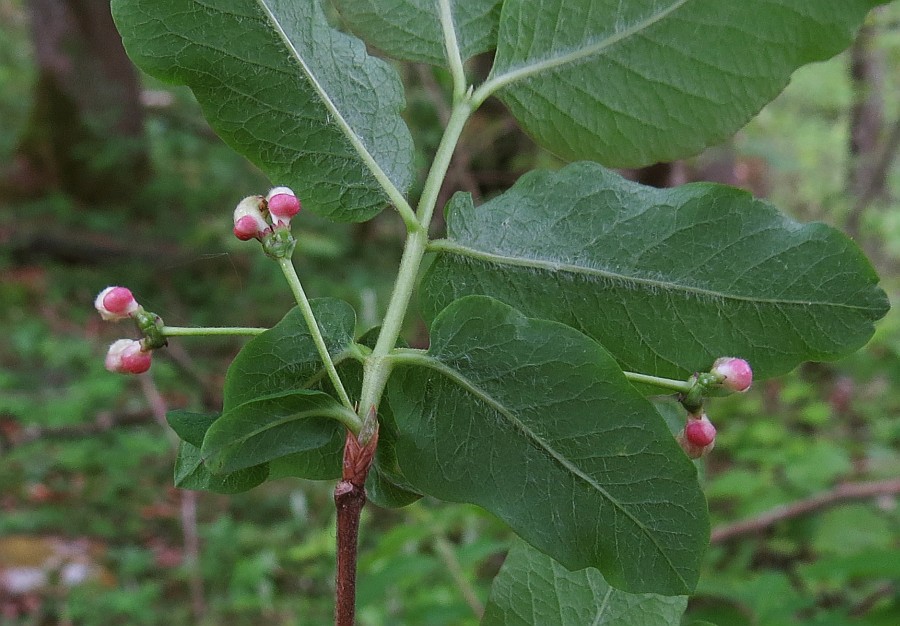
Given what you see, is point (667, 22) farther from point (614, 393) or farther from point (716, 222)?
point (614, 393)

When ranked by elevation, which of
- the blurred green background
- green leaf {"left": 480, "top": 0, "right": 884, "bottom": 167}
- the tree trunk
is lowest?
the blurred green background

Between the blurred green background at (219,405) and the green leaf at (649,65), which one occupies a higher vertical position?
the green leaf at (649,65)

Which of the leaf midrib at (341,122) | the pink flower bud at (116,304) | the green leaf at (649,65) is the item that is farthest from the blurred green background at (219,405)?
the green leaf at (649,65)

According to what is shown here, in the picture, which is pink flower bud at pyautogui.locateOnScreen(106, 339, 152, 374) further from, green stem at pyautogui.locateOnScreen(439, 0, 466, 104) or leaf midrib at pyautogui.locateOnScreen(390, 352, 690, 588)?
green stem at pyautogui.locateOnScreen(439, 0, 466, 104)

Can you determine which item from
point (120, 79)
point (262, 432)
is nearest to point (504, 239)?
point (262, 432)

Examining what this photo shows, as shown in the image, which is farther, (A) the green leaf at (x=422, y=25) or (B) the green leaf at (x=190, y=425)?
(A) the green leaf at (x=422, y=25)

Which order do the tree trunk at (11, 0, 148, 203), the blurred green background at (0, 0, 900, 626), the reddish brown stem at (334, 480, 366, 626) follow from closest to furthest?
the reddish brown stem at (334, 480, 366, 626) → the blurred green background at (0, 0, 900, 626) → the tree trunk at (11, 0, 148, 203)

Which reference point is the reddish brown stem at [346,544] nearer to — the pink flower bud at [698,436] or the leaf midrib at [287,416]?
the leaf midrib at [287,416]

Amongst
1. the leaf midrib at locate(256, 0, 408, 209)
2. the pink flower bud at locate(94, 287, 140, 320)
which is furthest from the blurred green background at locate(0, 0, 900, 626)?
the leaf midrib at locate(256, 0, 408, 209)
